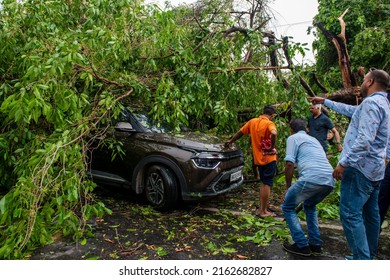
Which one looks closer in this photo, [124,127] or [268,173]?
[268,173]

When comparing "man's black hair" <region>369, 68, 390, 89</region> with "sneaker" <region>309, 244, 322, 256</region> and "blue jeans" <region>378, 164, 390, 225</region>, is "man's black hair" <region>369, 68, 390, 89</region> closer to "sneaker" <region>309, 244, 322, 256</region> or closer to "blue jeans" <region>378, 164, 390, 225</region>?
"blue jeans" <region>378, 164, 390, 225</region>

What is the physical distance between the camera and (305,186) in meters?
3.32

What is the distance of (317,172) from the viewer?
332cm

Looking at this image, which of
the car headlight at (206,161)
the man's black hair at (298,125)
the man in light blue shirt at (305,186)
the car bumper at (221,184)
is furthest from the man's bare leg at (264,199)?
the man's black hair at (298,125)

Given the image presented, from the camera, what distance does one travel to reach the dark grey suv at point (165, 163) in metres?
4.61

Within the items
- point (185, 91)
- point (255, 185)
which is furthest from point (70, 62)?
point (255, 185)

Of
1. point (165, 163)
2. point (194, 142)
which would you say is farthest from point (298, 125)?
point (165, 163)

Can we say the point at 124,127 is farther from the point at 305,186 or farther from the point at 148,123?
the point at 305,186

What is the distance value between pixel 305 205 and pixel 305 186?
0.37m

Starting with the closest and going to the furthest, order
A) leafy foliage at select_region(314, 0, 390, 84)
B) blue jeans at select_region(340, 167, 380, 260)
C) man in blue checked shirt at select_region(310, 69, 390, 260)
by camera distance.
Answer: man in blue checked shirt at select_region(310, 69, 390, 260), blue jeans at select_region(340, 167, 380, 260), leafy foliage at select_region(314, 0, 390, 84)

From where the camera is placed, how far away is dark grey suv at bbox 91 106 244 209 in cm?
461

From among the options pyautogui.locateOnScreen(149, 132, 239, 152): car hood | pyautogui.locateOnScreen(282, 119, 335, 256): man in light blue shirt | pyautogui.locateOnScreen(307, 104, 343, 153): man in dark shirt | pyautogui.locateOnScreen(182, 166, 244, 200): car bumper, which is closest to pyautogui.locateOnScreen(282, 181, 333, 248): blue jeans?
pyautogui.locateOnScreen(282, 119, 335, 256): man in light blue shirt

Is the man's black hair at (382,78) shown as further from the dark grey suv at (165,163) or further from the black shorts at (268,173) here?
the dark grey suv at (165,163)

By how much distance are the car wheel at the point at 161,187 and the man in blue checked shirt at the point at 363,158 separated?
8.14ft
